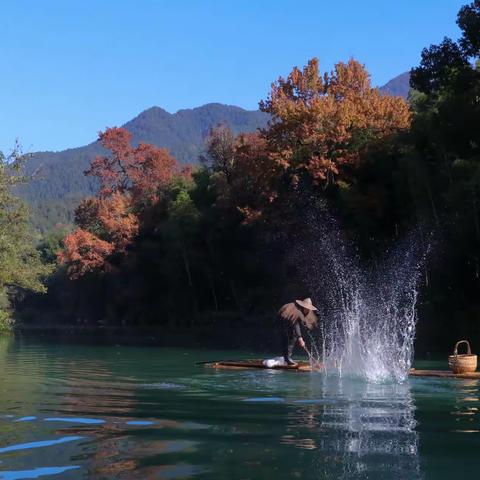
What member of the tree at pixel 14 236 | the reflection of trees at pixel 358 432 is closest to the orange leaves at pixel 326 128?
the tree at pixel 14 236

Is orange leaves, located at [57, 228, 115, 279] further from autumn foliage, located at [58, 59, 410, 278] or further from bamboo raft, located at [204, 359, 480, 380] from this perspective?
bamboo raft, located at [204, 359, 480, 380]

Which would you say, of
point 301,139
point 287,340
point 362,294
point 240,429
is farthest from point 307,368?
point 301,139

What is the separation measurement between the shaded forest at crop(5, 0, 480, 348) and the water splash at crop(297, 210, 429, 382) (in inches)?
29.8

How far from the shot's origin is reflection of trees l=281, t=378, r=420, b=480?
6433 millimetres

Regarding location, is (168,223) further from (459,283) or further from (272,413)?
(272,413)

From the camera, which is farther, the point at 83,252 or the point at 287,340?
the point at 83,252

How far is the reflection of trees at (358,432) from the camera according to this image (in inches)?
253

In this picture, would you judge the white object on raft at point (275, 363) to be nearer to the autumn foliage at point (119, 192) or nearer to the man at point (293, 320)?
the man at point (293, 320)

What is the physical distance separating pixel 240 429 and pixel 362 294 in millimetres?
23389

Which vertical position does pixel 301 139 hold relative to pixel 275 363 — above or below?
above

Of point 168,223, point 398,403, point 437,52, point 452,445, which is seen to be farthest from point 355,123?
point 452,445

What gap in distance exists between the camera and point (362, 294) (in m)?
31.3

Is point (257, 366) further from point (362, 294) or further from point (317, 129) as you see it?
point (317, 129)

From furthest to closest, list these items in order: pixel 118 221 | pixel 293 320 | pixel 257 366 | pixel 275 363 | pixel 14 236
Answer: pixel 118 221 < pixel 14 236 < pixel 293 320 < pixel 257 366 < pixel 275 363
